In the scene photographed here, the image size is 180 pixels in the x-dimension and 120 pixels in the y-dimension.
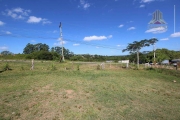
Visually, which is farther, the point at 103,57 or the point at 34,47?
the point at 34,47

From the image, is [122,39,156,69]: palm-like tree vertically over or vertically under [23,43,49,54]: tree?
under

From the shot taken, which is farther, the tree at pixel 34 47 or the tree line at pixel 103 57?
the tree at pixel 34 47

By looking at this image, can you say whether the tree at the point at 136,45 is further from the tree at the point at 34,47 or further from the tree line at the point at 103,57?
the tree at the point at 34,47

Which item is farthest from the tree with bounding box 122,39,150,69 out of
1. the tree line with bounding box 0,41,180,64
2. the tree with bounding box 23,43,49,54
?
the tree with bounding box 23,43,49,54

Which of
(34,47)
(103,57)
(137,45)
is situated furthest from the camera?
(34,47)

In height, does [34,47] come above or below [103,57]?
above

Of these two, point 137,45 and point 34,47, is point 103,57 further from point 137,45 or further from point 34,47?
point 34,47

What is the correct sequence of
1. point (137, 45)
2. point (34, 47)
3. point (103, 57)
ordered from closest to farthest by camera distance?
point (137, 45)
point (103, 57)
point (34, 47)

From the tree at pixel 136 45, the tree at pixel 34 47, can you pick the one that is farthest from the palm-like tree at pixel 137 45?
the tree at pixel 34 47

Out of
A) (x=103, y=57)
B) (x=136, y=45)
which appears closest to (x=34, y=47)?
(x=103, y=57)

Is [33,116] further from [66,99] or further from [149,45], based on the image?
[149,45]

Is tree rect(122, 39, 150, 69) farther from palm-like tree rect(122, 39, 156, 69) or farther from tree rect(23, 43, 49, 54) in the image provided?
tree rect(23, 43, 49, 54)

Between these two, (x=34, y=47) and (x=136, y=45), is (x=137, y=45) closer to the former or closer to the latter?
(x=136, y=45)

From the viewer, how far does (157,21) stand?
57.4 feet
